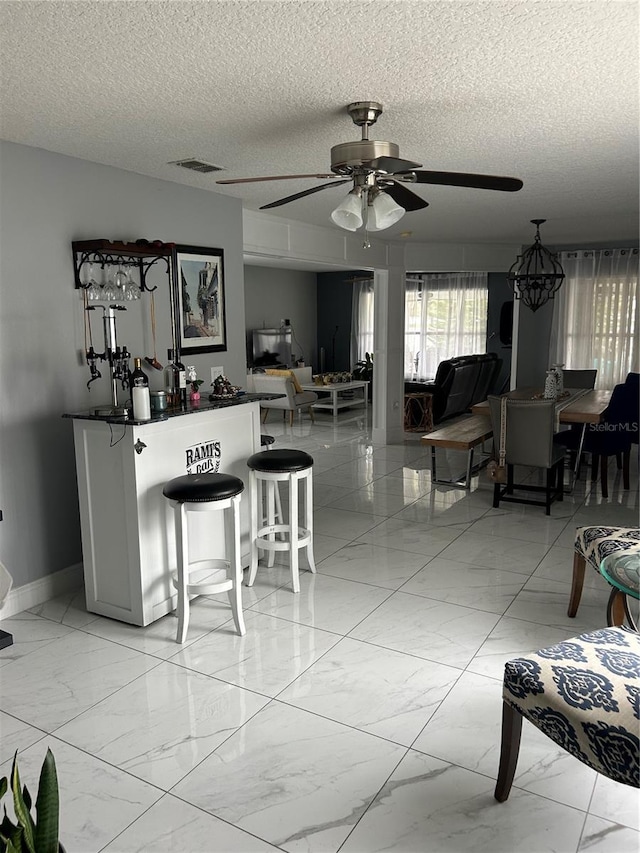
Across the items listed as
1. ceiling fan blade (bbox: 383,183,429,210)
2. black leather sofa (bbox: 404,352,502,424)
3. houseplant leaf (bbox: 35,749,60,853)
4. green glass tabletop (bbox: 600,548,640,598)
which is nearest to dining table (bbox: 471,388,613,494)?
black leather sofa (bbox: 404,352,502,424)

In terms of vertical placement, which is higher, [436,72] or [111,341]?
[436,72]

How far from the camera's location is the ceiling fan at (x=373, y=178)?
2436 mm

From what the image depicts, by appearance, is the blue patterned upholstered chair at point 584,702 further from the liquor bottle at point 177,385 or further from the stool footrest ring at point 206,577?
the liquor bottle at point 177,385

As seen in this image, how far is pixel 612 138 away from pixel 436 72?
1366mm

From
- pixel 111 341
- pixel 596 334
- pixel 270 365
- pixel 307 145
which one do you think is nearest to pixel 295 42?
pixel 307 145

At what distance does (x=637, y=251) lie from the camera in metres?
7.53

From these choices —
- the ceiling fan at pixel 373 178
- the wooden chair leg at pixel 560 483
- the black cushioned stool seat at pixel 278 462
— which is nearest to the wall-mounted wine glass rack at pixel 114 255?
the ceiling fan at pixel 373 178

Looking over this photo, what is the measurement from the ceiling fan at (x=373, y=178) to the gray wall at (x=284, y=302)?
796cm

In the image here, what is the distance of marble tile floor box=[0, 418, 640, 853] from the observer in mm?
1925

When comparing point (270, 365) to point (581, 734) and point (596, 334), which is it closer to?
point (596, 334)

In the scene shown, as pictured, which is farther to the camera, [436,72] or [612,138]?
[612,138]

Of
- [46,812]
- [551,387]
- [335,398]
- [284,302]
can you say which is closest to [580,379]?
[551,387]

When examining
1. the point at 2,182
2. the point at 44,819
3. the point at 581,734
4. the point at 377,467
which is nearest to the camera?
the point at 44,819

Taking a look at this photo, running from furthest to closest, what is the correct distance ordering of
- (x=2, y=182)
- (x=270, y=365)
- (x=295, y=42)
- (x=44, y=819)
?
(x=270, y=365)
(x=2, y=182)
(x=295, y=42)
(x=44, y=819)
